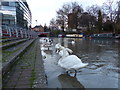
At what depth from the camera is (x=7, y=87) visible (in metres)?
3.23

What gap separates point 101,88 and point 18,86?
7.37ft

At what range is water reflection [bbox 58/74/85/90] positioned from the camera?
13.4 ft

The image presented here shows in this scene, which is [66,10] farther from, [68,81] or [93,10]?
[68,81]

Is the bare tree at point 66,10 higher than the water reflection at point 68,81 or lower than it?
higher

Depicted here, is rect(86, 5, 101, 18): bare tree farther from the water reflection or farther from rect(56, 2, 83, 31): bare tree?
the water reflection

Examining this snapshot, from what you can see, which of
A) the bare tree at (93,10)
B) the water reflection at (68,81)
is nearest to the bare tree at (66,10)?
the bare tree at (93,10)

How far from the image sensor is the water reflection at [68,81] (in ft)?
13.4

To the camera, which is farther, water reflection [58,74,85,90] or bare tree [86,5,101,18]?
bare tree [86,5,101,18]

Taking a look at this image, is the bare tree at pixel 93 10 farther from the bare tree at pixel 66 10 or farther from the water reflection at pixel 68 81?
the water reflection at pixel 68 81

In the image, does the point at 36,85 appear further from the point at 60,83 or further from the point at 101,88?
the point at 101,88

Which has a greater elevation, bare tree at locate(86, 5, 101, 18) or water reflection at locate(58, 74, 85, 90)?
bare tree at locate(86, 5, 101, 18)

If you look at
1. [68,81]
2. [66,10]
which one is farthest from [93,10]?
[68,81]

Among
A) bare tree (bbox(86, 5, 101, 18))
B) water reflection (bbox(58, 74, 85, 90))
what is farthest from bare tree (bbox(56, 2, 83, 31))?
water reflection (bbox(58, 74, 85, 90))

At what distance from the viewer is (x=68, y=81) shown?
450 cm
